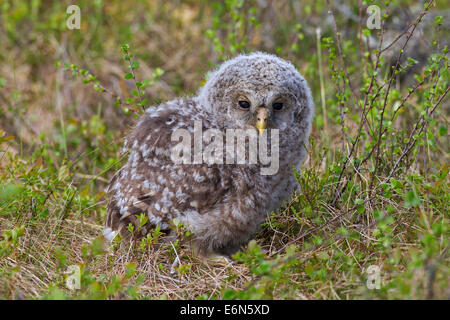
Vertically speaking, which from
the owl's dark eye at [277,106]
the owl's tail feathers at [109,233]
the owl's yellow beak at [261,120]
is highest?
the owl's dark eye at [277,106]

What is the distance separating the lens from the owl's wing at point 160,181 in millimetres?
2980

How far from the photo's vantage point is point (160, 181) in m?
3.04

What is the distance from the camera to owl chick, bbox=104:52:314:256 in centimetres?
299

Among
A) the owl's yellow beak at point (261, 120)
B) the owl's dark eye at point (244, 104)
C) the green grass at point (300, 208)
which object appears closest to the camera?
the green grass at point (300, 208)

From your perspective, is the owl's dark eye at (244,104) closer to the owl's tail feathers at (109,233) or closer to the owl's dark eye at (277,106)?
the owl's dark eye at (277,106)

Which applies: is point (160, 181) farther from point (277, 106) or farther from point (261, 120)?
point (277, 106)

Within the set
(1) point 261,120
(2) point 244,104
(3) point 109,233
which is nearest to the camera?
(1) point 261,120

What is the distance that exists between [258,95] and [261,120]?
151 mm

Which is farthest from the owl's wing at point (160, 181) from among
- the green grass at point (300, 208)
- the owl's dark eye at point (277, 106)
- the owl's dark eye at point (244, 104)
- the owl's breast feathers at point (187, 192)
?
the owl's dark eye at point (277, 106)

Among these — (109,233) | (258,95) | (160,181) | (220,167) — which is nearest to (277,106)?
(258,95)

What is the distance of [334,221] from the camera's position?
9.93 feet

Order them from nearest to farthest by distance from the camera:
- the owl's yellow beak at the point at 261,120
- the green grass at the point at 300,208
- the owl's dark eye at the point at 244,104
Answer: the green grass at the point at 300,208
the owl's yellow beak at the point at 261,120
the owl's dark eye at the point at 244,104

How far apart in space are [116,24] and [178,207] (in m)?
3.82
